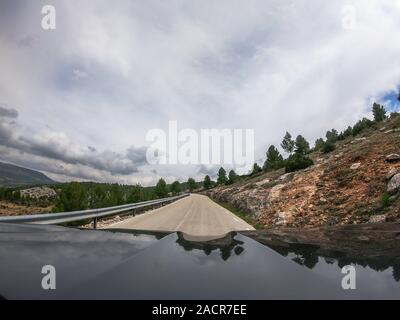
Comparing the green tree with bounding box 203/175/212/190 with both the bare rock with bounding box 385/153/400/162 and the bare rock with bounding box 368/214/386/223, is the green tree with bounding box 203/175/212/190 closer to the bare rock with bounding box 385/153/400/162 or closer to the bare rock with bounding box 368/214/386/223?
the bare rock with bounding box 385/153/400/162

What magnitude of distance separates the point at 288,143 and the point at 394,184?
7938cm

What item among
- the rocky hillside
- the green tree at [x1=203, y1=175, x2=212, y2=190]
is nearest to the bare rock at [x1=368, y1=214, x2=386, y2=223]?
the rocky hillside

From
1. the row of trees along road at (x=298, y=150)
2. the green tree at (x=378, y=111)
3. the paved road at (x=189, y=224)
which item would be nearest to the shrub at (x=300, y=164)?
the row of trees along road at (x=298, y=150)

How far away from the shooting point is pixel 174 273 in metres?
2.38

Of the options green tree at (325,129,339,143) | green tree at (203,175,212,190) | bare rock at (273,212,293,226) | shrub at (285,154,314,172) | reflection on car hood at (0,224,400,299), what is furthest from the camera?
green tree at (203,175,212,190)

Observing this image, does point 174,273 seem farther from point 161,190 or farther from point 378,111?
point 378,111

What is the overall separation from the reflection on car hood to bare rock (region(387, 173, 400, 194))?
1295cm

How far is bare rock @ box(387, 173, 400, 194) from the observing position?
1365 centimetres

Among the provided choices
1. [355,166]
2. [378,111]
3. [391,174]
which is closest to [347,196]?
[391,174]

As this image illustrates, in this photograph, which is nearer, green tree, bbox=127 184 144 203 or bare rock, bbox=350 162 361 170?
bare rock, bbox=350 162 361 170
